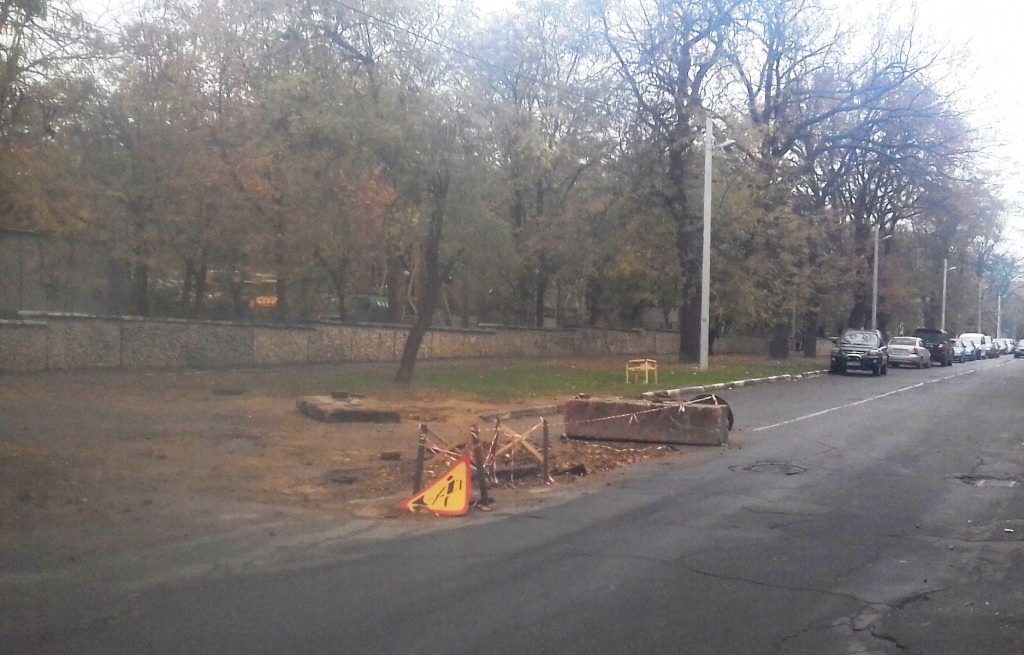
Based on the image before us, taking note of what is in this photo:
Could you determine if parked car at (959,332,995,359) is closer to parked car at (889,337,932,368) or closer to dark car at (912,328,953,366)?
dark car at (912,328,953,366)

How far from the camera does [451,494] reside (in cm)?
1010

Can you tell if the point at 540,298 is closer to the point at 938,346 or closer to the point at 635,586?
the point at 938,346

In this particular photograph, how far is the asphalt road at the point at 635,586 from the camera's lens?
20.0 feet

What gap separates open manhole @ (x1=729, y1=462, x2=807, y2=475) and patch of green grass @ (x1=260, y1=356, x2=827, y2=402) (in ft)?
31.4

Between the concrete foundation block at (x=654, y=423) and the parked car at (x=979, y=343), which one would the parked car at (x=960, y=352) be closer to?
the parked car at (x=979, y=343)

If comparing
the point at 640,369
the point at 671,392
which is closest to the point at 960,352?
the point at 640,369

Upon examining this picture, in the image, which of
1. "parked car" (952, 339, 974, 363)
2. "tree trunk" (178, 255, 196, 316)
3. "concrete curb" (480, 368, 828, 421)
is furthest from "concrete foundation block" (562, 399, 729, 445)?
"parked car" (952, 339, 974, 363)

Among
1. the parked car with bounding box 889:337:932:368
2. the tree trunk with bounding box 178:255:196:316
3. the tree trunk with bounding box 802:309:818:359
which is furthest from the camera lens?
the tree trunk with bounding box 802:309:818:359

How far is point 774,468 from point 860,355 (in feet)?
90.5

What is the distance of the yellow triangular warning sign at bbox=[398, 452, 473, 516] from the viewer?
10070mm

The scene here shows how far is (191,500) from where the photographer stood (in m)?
10.6

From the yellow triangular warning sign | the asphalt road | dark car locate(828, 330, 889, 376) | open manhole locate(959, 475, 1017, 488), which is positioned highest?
dark car locate(828, 330, 889, 376)

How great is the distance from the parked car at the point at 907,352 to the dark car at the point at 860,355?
312 inches

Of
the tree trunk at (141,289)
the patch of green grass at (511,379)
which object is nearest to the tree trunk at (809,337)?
the patch of green grass at (511,379)
